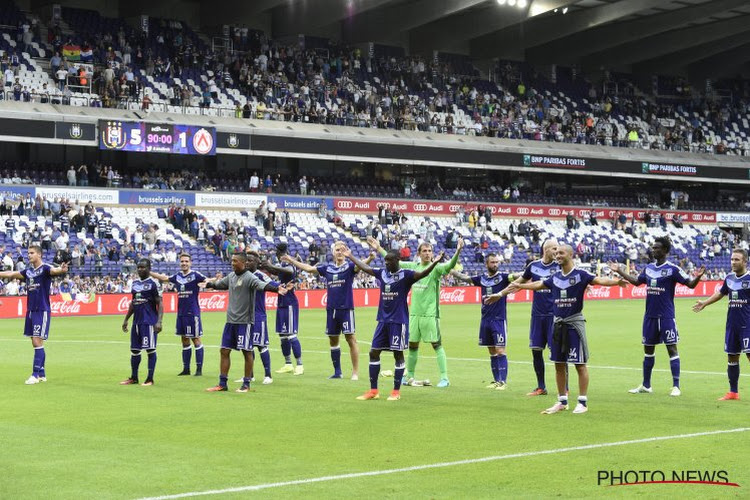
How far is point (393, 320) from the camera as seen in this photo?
1634cm

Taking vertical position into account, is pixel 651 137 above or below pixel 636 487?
above

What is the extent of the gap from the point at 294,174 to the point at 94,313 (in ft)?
71.7

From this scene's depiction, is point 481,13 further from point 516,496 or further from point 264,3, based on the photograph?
point 516,496

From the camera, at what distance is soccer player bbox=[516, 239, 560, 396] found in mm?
16875

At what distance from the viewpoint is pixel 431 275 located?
18.3 metres

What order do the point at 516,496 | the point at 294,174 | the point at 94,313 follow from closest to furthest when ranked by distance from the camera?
the point at 516,496
the point at 94,313
the point at 294,174

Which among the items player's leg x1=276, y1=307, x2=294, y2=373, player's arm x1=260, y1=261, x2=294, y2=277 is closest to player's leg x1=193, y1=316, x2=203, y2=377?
player's leg x1=276, y1=307, x2=294, y2=373

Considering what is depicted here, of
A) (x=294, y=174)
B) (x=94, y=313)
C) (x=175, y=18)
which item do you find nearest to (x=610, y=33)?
(x=294, y=174)

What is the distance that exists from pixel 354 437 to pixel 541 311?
17.4 feet

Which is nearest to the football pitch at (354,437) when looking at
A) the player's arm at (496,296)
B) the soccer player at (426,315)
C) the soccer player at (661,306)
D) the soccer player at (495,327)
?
the soccer player at (495,327)

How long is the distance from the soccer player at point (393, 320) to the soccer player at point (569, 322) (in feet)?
7.27

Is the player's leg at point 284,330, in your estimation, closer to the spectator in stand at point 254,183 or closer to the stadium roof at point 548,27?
the spectator in stand at point 254,183

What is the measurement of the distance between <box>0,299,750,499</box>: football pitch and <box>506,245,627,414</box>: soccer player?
0.49 metres

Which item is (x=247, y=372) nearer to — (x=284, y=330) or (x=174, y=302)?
(x=284, y=330)
